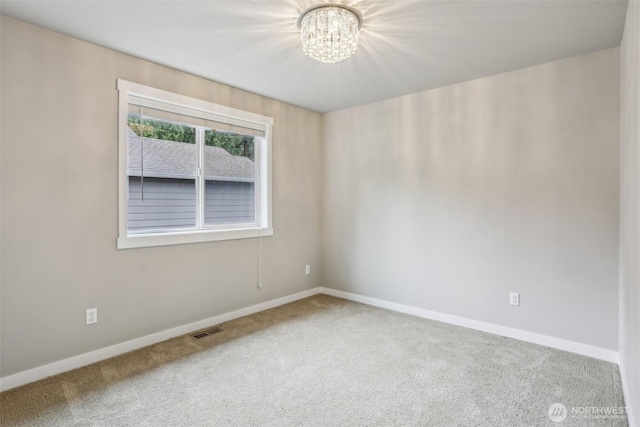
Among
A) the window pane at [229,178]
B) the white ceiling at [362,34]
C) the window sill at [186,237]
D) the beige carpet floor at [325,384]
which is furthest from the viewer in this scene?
the window pane at [229,178]

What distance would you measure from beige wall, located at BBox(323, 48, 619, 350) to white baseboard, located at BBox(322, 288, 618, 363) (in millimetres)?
50

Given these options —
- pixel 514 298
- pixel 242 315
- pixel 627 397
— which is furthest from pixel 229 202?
pixel 627 397

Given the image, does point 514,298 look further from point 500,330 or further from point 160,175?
point 160,175

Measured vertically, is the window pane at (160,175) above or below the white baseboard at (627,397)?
above

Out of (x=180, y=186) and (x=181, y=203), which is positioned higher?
(x=180, y=186)

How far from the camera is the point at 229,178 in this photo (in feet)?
12.3

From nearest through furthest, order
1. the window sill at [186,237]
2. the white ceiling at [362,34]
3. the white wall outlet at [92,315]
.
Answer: the white ceiling at [362,34], the white wall outlet at [92,315], the window sill at [186,237]

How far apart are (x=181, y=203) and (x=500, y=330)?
328 cm

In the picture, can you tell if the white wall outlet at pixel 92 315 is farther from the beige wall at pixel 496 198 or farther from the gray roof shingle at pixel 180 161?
the beige wall at pixel 496 198

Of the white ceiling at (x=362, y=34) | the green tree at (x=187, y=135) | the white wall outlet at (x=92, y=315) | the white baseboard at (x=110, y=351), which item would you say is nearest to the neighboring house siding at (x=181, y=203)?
the green tree at (x=187, y=135)

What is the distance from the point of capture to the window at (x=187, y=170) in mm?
2932

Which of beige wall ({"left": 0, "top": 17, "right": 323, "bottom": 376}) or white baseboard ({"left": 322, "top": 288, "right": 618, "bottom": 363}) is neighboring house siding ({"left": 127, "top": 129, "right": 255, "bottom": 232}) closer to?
beige wall ({"left": 0, "top": 17, "right": 323, "bottom": 376})

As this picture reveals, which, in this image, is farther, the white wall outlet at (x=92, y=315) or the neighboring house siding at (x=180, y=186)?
the neighboring house siding at (x=180, y=186)

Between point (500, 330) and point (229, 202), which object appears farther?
point (229, 202)
